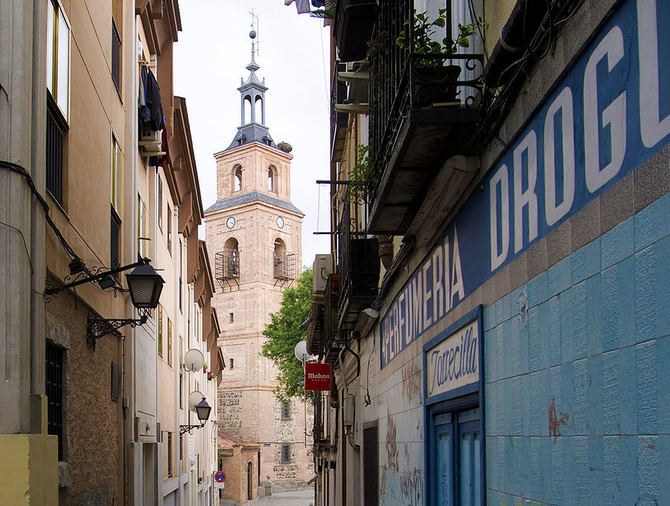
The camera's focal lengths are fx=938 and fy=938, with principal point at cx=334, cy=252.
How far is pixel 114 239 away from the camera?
1230cm

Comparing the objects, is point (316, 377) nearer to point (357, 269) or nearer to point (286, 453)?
point (357, 269)

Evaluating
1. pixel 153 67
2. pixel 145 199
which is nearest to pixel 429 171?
pixel 145 199

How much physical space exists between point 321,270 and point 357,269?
325 inches

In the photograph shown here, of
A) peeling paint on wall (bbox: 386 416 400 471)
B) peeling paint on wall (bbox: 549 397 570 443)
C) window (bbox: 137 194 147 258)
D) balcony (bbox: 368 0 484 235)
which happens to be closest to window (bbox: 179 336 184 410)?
window (bbox: 137 194 147 258)

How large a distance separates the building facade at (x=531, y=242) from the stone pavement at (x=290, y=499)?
56827mm

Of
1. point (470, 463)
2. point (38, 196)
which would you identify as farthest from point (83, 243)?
point (470, 463)

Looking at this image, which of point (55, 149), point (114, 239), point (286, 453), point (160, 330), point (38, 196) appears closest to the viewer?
point (38, 196)

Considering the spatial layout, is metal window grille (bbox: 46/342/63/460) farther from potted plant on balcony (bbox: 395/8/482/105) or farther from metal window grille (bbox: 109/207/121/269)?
potted plant on balcony (bbox: 395/8/482/105)

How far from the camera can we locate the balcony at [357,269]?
1130cm

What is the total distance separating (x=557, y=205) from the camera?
3693 millimetres

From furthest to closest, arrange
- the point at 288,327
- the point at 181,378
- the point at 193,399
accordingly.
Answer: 1. the point at 288,327
2. the point at 193,399
3. the point at 181,378

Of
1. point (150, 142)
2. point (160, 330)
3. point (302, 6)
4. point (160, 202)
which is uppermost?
point (302, 6)

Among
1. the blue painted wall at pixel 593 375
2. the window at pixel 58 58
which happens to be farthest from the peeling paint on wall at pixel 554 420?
the window at pixel 58 58

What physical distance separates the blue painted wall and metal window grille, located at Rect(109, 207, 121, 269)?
7.91 meters
